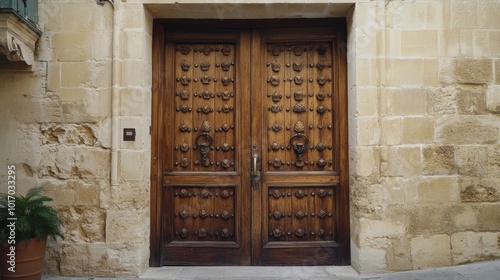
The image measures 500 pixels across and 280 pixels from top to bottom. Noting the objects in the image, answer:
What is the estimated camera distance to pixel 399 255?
3352mm

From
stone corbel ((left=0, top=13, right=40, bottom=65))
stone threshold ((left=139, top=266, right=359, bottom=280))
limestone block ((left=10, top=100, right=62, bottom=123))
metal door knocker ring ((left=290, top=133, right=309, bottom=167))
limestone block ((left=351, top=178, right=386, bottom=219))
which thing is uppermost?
Answer: stone corbel ((left=0, top=13, right=40, bottom=65))

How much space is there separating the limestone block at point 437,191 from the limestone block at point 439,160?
0.08m

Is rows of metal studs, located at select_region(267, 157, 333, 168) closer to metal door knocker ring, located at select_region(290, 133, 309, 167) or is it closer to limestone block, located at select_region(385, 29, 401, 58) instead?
metal door knocker ring, located at select_region(290, 133, 309, 167)

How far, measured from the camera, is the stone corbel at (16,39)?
2998mm

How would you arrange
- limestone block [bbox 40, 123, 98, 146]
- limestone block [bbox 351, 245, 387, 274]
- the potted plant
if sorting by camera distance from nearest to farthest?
the potted plant → limestone block [bbox 351, 245, 387, 274] → limestone block [bbox 40, 123, 98, 146]

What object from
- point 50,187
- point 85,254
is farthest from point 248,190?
point 50,187

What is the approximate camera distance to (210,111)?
379cm

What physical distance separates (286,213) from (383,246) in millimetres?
944

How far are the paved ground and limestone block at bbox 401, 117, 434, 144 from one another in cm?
115

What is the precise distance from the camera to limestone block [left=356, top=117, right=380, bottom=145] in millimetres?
3398

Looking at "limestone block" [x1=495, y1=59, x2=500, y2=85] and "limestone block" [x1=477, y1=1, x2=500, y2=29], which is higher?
"limestone block" [x1=477, y1=1, x2=500, y2=29]

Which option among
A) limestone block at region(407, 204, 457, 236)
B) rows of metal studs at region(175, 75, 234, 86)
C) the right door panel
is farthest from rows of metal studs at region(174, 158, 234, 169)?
limestone block at region(407, 204, 457, 236)

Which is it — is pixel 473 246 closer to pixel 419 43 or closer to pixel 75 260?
pixel 419 43

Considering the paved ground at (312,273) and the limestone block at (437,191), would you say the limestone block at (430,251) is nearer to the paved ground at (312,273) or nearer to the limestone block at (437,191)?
the paved ground at (312,273)
